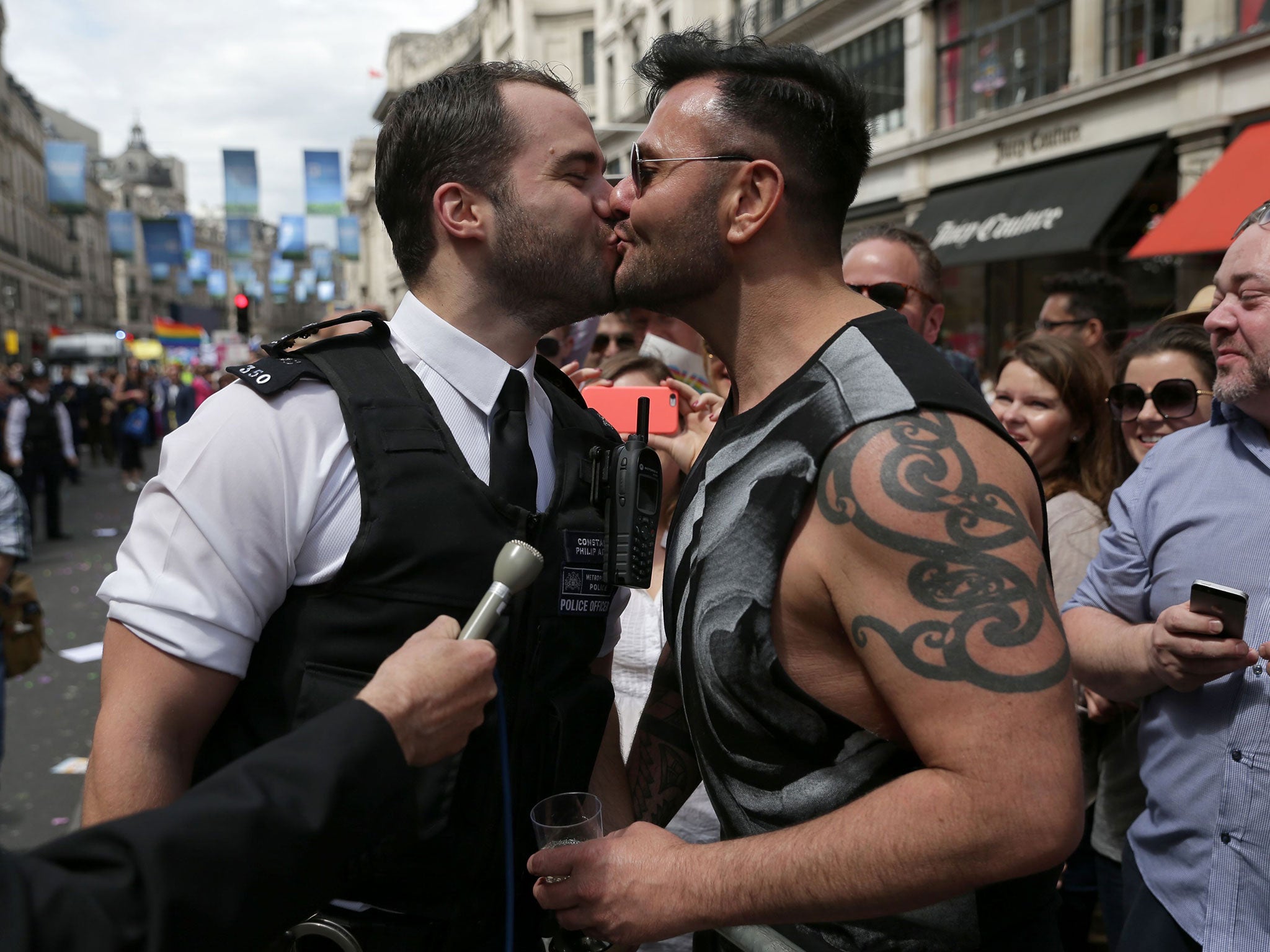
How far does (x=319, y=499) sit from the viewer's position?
1.90m

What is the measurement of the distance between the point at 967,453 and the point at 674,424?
6.18 ft

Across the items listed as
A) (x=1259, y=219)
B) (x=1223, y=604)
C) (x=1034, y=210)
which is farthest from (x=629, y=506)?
(x=1034, y=210)

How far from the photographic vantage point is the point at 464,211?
2277 millimetres

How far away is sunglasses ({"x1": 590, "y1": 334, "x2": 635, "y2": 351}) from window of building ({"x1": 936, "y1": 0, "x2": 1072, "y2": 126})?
11531 mm

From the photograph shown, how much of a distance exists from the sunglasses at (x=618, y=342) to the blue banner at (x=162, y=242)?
34.5m

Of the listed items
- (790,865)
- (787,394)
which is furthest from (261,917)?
(787,394)

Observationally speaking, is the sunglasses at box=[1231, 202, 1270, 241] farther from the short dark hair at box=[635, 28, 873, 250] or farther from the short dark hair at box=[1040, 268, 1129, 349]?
the short dark hair at box=[1040, 268, 1129, 349]

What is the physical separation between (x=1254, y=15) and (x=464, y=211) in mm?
12633

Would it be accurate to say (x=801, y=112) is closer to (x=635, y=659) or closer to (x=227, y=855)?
(x=227, y=855)

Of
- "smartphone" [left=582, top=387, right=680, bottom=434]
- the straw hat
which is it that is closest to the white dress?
"smartphone" [left=582, top=387, right=680, bottom=434]

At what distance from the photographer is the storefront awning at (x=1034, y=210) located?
1302cm

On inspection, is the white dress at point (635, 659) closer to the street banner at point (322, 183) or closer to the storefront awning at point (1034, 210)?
the storefront awning at point (1034, 210)

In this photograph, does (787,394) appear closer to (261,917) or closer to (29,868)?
(261,917)

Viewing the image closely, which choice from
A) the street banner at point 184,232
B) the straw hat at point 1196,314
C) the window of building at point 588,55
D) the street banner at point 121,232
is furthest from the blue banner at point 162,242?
the straw hat at point 1196,314
